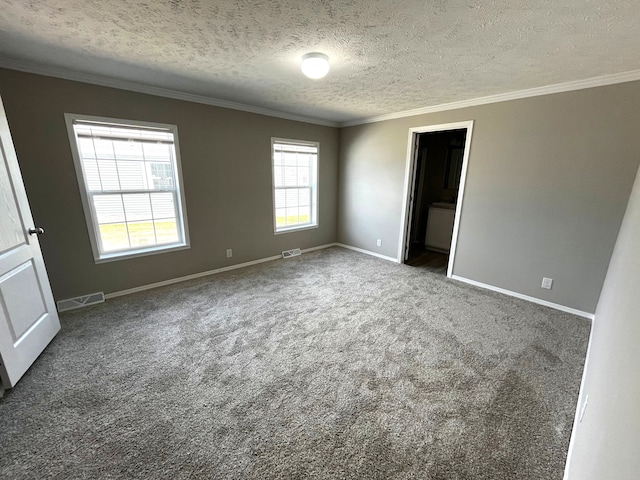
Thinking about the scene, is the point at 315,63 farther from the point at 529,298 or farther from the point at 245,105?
the point at 529,298

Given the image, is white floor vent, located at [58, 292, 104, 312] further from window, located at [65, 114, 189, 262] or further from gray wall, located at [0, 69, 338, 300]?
window, located at [65, 114, 189, 262]

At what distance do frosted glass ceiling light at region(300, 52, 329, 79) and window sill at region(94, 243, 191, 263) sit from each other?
8.62 ft

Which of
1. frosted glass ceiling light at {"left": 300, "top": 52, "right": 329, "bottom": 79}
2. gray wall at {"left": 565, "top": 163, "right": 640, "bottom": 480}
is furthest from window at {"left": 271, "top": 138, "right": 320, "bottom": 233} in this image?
gray wall at {"left": 565, "top": 163, "right": 640, "bottom": 480}

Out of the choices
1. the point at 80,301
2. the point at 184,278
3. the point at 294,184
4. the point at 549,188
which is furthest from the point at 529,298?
the point at 80,301

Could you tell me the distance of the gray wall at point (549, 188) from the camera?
245cm

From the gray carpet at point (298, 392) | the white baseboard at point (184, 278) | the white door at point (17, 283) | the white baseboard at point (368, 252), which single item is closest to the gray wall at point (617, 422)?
the gray carpet at point (298, 392)

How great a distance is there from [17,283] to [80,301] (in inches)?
41.9

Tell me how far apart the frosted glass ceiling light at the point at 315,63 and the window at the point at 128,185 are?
1.96m

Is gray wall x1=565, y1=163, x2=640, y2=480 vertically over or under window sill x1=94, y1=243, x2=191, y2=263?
over

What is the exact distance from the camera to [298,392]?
1.78m

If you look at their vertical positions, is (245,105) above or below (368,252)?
above

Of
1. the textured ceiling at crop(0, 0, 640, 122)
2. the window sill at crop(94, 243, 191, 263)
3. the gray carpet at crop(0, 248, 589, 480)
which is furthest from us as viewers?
the window sill at crop(94, 243, 191, 263)

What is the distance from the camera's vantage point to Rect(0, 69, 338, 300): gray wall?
2467 millimetres

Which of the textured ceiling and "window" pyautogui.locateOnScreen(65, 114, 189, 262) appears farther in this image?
"window" pyautogui.locateOnScreen(65, 114, 189, 262)
